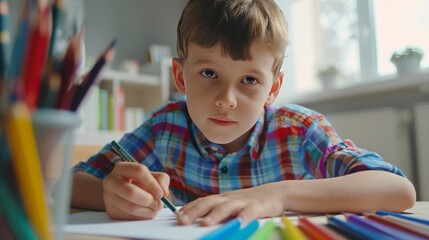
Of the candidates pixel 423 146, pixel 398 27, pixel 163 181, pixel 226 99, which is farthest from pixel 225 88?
pixel 398 27

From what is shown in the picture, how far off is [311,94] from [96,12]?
160 cm

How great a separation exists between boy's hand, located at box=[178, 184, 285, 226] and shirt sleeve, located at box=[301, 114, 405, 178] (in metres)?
0.18

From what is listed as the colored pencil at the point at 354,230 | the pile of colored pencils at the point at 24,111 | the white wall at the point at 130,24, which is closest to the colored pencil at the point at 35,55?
the pile of colored pencils at the point at 24,111

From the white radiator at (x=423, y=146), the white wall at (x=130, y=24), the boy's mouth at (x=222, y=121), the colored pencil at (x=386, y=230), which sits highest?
the white wall at (x=130, y=24)

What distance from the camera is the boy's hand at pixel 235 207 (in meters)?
0.45

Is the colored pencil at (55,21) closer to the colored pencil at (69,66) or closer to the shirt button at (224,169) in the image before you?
the colored pencil at (69,66)

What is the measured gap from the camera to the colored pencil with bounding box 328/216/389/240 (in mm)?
339

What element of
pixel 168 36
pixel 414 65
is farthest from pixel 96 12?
pixel 414 65

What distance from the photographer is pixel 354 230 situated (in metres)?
0.37

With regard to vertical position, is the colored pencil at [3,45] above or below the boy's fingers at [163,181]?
above

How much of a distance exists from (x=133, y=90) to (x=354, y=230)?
8.62 ft

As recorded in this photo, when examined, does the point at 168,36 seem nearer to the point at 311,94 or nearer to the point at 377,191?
the point at 311,94

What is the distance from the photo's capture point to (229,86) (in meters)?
0.67

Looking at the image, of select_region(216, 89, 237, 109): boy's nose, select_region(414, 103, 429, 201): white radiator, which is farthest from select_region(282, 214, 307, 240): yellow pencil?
select_region(414, 103, 429, 201): white radiator
